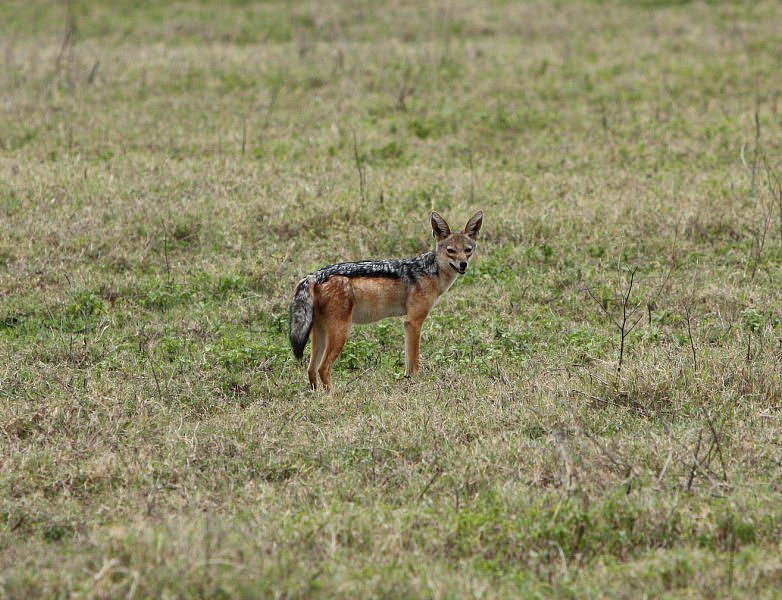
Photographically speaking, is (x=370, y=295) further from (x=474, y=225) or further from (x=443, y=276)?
(x=474, y=225)

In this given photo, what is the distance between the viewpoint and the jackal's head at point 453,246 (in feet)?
30.9

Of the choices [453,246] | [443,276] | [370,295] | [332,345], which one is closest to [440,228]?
[453,246]

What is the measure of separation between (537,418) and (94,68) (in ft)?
42.8

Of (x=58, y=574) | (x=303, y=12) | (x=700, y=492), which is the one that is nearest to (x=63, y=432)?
(x=58, y=574)

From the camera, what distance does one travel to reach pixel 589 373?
8.41 m

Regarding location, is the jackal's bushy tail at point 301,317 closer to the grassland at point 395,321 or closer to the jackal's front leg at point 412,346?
the grassland at point 395,321

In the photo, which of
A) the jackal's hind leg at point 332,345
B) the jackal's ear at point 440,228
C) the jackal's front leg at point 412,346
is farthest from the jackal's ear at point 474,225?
the jackal's hind leg at point 332,345

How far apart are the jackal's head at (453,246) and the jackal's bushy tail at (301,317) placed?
1.36 m

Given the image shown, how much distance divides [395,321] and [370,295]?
1.62 meters

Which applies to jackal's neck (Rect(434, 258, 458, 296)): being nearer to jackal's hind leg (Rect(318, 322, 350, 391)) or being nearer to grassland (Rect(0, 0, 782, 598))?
grassland (Rect(0, 0, 782, 598))

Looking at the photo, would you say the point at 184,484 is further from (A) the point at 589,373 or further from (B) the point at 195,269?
(B) the point at 195,269

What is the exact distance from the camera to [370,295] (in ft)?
29.4

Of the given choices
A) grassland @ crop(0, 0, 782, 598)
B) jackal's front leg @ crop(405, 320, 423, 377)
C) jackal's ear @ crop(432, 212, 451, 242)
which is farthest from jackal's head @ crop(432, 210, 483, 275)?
grassland @ crop(0, 0, 782, 598)

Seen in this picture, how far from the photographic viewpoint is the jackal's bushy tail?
8383mm
